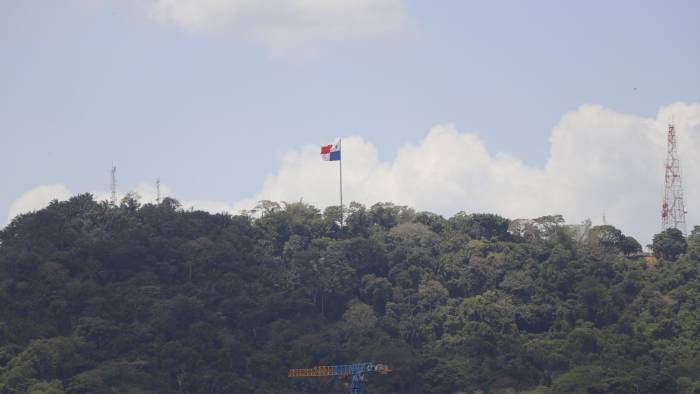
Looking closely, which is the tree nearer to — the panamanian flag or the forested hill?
the forested hill

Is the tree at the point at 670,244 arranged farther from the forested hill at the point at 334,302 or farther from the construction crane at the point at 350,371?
the construction crane at the point at 350,371

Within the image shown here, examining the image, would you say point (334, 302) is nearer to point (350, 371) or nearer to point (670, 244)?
point (350, 371)

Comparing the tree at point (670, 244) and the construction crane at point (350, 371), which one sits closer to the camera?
the construction crane at point (350, 371)

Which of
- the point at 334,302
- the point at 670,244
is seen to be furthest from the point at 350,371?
the point at 670,244

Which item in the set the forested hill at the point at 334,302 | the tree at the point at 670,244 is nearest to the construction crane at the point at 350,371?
the forested hill at the point at 334,302

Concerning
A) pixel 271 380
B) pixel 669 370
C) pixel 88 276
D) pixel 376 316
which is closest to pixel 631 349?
pixel 669 370
